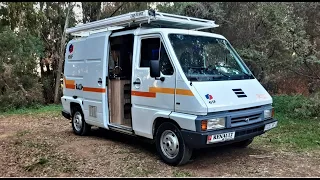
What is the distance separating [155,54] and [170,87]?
813mm

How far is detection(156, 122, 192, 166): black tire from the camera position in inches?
202

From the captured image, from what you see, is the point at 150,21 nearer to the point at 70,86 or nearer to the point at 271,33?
the point at 70,86

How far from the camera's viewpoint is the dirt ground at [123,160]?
5.04 metres

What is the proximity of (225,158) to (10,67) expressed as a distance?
10585mm

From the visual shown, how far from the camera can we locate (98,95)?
22.9 ft

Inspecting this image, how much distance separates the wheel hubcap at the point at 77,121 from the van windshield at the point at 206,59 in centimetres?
366

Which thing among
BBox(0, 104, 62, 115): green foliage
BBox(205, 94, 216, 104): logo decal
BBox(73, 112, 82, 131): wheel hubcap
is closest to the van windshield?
BBox(205, 94, 216, 104): logo decal

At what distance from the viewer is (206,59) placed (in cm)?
571

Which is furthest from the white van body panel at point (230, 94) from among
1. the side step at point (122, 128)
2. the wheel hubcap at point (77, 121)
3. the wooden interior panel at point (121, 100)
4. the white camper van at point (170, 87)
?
the wheel hubcap at point (77, 121)

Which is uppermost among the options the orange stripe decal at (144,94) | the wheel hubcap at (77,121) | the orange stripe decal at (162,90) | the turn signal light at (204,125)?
the orange stripe decal at (162,90)

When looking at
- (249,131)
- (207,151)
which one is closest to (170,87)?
(249,131)

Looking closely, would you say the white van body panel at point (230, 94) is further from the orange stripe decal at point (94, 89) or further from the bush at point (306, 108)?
the bush at point (306, 108)

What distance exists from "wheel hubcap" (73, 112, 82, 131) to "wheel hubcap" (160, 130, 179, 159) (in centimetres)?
317

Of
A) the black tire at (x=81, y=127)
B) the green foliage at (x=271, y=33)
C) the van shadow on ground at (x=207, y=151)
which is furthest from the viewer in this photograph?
the green foliage at (x=271, y=33)
